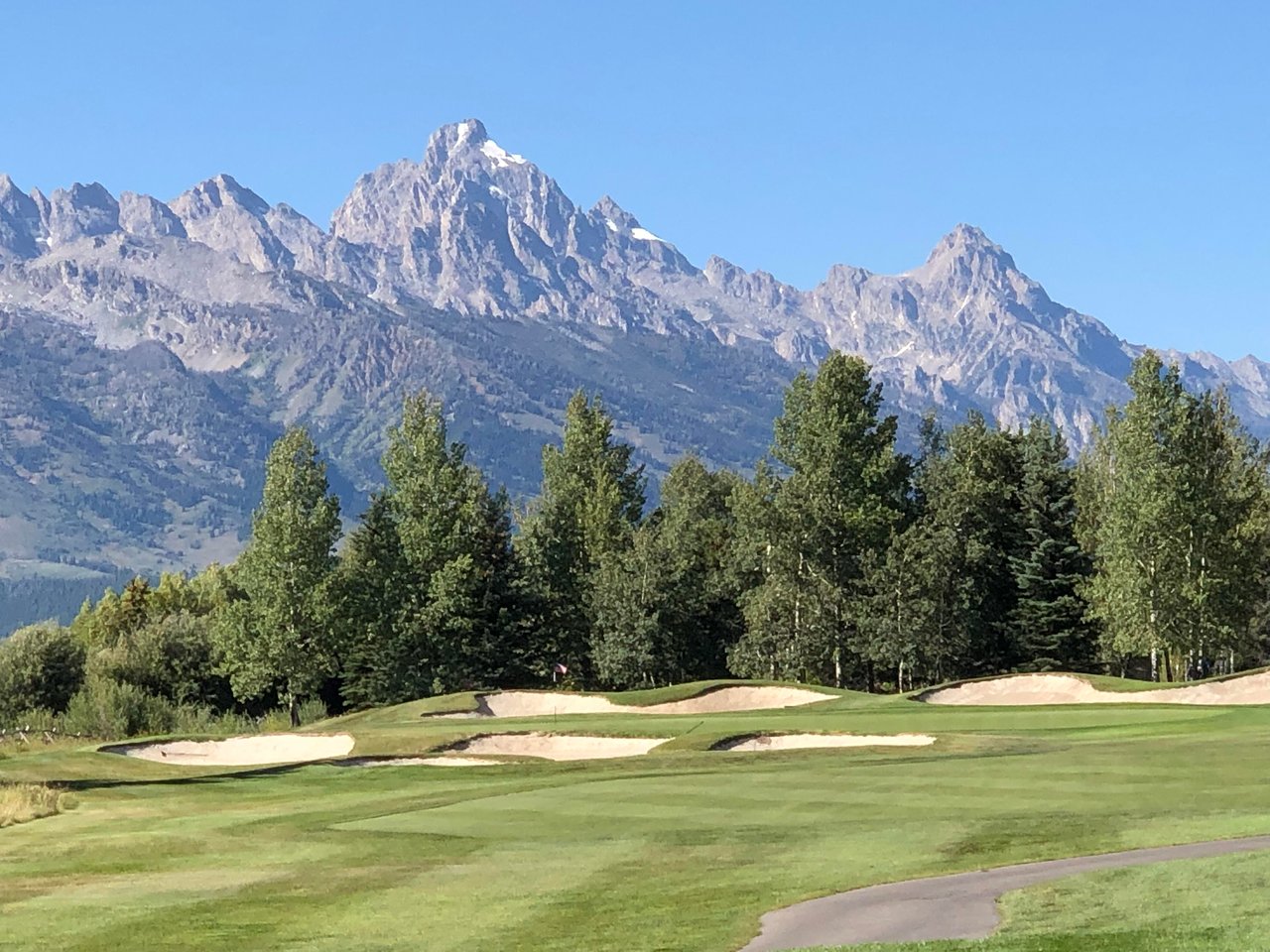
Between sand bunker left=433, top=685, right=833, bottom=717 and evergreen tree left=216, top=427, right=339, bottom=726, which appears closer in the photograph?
sand bunker left=433, top=685, right=833, bottom=717

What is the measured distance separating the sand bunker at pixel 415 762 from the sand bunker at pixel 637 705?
47.9 ft

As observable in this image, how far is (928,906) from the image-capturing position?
19391 millimetres

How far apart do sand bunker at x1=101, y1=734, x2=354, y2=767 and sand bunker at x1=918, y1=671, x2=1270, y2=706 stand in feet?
74.1

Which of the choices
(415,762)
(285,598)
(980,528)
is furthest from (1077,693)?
(285,598)

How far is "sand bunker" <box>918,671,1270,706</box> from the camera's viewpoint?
54969mm

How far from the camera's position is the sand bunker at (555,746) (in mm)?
48250

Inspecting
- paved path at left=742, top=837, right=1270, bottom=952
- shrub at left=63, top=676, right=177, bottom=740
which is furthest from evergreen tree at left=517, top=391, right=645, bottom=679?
paved path at left=742, top=837, right=1270, bottom=952

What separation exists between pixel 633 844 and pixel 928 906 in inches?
293

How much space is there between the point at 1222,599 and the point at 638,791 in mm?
47352

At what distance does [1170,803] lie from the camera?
89.5ft

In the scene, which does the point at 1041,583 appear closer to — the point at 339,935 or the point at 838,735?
the point at 838,735

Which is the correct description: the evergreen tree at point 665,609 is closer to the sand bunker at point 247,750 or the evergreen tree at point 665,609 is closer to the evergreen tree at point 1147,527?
the evergreen tree at point 1147,527

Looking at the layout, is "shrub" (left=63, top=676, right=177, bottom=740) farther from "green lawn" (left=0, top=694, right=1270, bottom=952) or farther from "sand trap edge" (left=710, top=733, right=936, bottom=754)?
"sand trap edge" (left=710, top=733, right=936, bottom=754)

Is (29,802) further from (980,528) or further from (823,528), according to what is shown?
(980,528)
